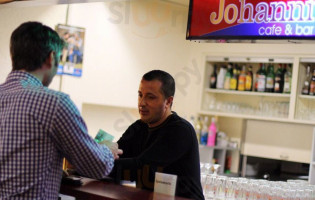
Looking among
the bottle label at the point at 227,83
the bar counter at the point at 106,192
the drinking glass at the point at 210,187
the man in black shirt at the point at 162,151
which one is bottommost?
the drinking glass at the point at 210,187

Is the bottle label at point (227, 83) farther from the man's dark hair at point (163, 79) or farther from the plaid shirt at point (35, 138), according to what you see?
the plaid shirt at point (35, 138)

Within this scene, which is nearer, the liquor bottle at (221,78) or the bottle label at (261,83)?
the bottle label at (261,83)

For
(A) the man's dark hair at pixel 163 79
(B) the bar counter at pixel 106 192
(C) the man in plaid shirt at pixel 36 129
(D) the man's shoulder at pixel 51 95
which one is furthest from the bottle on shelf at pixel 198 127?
(D) the man's shoulder at pixel 51 95

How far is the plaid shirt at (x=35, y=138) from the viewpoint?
70.4 inches

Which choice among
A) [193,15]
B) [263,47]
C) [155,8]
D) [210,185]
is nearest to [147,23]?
[155,8]

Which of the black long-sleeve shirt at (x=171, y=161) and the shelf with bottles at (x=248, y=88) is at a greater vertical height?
the shelf with bottles at (x=248, y=88)

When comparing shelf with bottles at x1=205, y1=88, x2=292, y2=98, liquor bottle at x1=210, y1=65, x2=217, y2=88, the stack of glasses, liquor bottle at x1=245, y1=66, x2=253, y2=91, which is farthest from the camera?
liquor bottle at x1=210, y1=65, x2=217, y2=88

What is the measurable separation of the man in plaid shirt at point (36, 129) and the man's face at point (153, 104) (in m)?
0.86

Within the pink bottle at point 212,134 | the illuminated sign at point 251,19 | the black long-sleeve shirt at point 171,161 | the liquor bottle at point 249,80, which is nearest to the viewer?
the black long-sleeve shirt at point 171,161

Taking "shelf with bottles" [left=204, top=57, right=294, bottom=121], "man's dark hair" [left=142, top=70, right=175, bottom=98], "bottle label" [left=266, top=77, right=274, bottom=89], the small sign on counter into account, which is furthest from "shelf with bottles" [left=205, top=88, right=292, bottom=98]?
the small sign on counter

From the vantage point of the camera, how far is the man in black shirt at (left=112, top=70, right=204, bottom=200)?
8.33 feet

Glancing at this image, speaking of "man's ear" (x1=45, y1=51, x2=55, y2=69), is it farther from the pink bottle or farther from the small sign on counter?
the pink bottle

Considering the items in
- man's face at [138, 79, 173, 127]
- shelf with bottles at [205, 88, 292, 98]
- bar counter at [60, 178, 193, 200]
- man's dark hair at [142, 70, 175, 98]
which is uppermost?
shelf with bottles at [205, 88, 292, 98]

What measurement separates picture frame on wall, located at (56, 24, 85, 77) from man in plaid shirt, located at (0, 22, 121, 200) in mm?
3486
